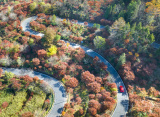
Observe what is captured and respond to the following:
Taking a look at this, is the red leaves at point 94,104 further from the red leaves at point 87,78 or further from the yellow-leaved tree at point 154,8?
the yellow-leaved tree at point 154,8

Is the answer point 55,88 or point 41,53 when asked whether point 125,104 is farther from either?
point 41,53

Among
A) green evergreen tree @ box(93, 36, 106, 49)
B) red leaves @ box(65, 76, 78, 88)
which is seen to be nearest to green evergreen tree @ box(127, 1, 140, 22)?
green evergreen tree @ box(93, 36, 106, 49)

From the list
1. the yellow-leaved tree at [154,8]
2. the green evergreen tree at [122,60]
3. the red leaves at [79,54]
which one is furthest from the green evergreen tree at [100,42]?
the yellow-leaved tree at [154,8]

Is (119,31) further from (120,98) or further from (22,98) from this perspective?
(22,98)

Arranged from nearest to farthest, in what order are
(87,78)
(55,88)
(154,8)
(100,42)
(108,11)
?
(87,78) → (55,88) → (100,42) → (154,8) → (108,11)

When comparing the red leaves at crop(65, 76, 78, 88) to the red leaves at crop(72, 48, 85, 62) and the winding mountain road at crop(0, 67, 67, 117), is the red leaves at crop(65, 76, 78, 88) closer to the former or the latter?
the winding mountain road at crop(0, 67, 67, 117)

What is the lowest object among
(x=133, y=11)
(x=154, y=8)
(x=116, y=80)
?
(x=116, y=80)

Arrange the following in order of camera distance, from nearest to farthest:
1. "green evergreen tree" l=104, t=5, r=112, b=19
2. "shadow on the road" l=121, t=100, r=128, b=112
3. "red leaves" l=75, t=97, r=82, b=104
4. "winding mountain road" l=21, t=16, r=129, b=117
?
"winding mountain road" l=21, t=16, r=129, b=117 → "shadow on the road" l=121, t=100, r=128, b=112 → "red leaves" l=75, t=97, r=82, b=104 → "green evergreen tree" l=104, t=5, r=112, b=19

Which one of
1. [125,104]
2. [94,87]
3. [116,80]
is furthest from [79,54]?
[125,104]
